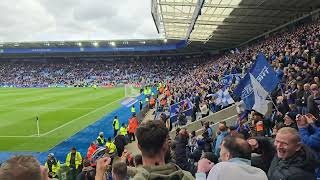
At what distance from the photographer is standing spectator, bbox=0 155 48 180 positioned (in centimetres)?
219

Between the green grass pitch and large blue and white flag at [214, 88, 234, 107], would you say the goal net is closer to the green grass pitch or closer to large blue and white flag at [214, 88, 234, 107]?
the green grass pitch

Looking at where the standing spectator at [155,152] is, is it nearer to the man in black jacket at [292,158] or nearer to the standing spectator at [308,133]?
the man in black jacket at [292,158]

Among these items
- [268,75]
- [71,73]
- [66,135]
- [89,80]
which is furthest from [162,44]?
[268,75]

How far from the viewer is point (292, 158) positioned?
3924mm

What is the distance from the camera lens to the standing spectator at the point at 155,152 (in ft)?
8.39

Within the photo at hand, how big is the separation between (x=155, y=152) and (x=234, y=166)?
1.95ft

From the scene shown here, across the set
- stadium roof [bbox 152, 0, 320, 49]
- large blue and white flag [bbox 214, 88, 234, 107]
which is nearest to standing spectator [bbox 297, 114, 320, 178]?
large blue and white flag [bbox 214, 88, 234, 107]

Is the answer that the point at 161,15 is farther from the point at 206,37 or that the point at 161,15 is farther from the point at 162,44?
the point at 162,44

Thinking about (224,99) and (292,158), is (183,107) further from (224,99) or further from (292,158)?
(292,158)

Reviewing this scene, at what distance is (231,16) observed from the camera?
32.2 meters

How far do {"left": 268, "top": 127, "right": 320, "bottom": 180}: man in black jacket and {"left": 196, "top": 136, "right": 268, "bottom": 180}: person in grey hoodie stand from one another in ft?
2.78

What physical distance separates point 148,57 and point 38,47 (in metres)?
22.2

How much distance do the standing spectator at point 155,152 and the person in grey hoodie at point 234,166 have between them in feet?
0.75

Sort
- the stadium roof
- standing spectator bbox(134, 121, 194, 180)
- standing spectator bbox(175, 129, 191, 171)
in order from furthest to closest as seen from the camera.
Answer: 1. the stadium roof
2. standing spectator bbox(175, 129, 191, 171)
3. standing spectator bbox(134, 121, 194, 180)
